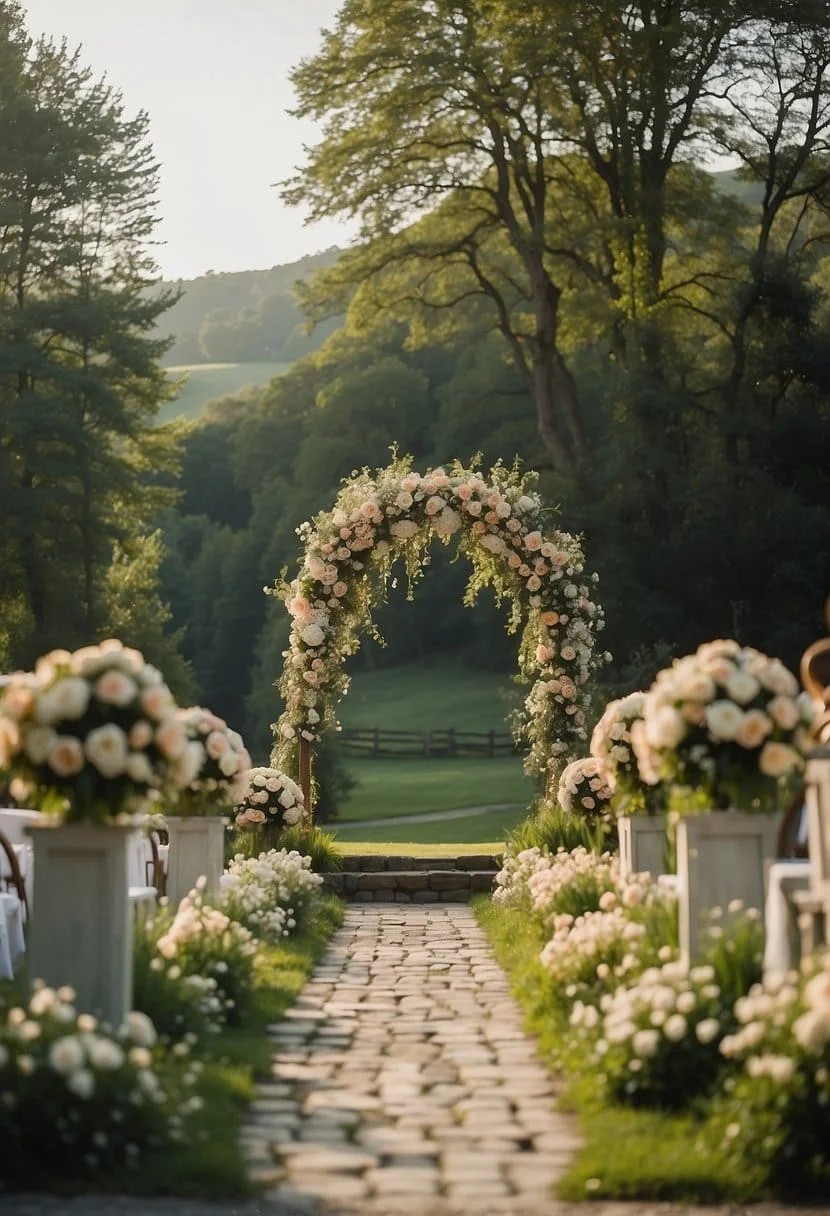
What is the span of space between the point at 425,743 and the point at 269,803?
32.2 meters

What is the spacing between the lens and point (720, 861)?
6.48 meters

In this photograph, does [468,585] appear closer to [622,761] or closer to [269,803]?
[269,803]

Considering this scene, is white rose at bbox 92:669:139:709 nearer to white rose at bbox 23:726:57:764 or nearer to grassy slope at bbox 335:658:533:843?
white rose at bbox 23:726:57:764

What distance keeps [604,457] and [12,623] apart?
12171 millimetres

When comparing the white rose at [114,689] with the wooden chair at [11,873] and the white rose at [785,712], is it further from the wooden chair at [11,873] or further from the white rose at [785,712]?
the wooden chair at [11,873]

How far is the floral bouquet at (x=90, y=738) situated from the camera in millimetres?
5770

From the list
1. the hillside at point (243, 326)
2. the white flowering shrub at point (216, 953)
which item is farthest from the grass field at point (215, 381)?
the white flowering shrub at point (216, 953)

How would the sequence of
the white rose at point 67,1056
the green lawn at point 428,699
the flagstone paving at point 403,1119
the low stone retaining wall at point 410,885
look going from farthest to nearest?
the green lawn at point 428,699 < the low stone retaining wall at point 410,885 < the white rose at point 67,1056 < the flagstone paving at point 403,1119

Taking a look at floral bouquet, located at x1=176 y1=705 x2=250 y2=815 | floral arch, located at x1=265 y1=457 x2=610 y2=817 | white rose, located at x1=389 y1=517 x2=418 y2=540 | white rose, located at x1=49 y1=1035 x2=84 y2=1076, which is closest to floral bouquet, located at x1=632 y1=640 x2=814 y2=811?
white rose, located at x1=49 y1=1035 x2=84 y2=1076

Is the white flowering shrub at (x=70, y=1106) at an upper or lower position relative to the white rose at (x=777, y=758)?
lower

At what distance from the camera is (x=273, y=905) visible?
1077 cm

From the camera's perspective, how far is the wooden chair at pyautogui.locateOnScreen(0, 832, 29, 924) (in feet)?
27.0

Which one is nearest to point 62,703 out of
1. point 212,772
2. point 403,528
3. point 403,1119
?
point 403,1119

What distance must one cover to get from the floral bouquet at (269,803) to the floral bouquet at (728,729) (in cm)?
815
